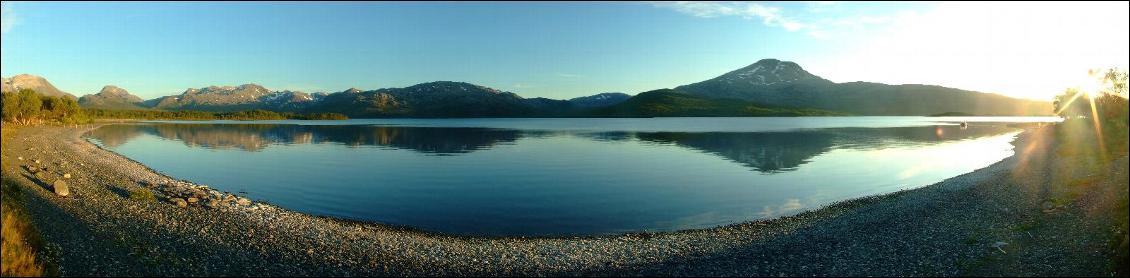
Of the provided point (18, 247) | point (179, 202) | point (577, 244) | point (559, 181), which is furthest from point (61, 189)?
point (559, 181)

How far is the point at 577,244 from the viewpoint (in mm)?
28969

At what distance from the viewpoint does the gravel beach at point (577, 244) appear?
22.0 metres

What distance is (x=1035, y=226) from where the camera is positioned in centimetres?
2777

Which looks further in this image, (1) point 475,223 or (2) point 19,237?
(1) point 475,223

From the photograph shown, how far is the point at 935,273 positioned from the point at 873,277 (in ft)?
8.67

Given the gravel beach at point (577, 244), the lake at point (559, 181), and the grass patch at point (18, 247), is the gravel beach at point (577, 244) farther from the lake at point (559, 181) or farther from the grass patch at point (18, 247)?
the lake at point (559, 181)

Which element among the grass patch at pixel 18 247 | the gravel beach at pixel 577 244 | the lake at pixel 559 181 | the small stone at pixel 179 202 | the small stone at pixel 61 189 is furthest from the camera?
the lake at pixel 559 181

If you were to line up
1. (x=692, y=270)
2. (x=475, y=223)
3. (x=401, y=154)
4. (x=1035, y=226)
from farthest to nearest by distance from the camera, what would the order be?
(x=401, y=154)
(x=475, y=223)
(x=1035, y=226)
(x=692, y=270)

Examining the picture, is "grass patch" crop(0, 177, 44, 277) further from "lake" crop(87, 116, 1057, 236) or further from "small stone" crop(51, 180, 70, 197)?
"lake" crop(87, 116, 1057, 236)

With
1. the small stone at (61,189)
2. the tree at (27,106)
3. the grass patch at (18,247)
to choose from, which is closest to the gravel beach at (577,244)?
the small stone at (61,189)

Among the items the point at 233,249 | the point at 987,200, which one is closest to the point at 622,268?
the point at 233,249

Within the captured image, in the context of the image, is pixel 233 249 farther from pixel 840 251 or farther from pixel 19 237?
pixel 840 251

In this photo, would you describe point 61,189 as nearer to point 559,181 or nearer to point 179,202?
point 179,202

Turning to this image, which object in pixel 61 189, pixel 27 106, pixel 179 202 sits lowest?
pixel 179 202
